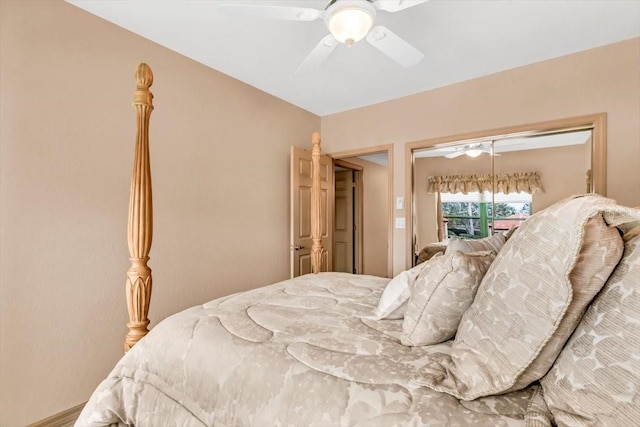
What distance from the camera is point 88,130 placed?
2041 mm

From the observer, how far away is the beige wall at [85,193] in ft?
5.76

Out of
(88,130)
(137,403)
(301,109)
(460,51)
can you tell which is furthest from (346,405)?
(301,109)

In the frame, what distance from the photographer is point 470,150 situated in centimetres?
321

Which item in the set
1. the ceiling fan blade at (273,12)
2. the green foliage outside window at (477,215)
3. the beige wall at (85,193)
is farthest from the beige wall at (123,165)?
the ceiling fan blade at (273,12)

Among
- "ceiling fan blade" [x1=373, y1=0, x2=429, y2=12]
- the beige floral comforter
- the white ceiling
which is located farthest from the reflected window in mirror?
the beige floral comforter

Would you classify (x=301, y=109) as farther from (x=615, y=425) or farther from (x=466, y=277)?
(x=615, y=425)

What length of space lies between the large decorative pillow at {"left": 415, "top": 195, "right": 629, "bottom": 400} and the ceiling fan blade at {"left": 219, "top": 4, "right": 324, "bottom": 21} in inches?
57.7

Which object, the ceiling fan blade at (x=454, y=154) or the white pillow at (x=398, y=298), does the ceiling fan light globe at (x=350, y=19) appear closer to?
the white pillow at (x=398, y=298)

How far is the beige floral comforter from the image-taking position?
75 centimetres

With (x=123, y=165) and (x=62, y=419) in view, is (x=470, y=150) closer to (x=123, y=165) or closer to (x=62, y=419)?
(x=123, y=165)

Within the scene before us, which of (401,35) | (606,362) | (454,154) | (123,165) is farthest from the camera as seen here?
(454,154)

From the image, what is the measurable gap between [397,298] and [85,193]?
209 centimetres

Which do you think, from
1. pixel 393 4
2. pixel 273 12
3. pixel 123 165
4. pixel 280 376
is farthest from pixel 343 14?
pixel 123 165

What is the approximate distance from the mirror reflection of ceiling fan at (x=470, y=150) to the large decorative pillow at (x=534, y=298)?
2637 millimetres
